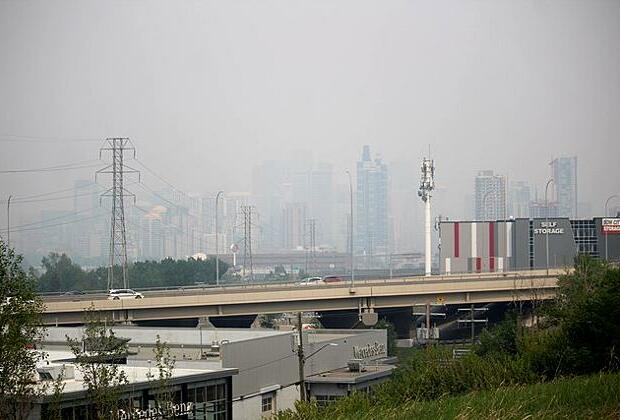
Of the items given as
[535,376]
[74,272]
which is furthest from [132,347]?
[74,272]

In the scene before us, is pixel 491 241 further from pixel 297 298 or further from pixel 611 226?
pixel 297 298

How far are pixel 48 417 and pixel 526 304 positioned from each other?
6085 cm

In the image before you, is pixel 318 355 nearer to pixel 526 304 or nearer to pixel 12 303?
pixel 12 303

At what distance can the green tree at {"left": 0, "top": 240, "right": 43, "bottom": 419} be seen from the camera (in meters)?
23.6

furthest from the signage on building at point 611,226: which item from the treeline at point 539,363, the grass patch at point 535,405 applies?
the grass patch at point 535,405

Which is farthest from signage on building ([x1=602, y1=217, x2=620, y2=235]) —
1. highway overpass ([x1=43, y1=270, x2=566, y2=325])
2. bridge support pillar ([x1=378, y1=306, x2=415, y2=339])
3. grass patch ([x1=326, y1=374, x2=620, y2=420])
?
grass patch ([x1=326, y1=374, x2=620, y2=420])

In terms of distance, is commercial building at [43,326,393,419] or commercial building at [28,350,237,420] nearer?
commercial building at [28,350,237,420]

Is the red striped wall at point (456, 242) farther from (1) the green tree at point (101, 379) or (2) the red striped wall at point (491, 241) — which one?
(1) the green tree at point (101, 379)

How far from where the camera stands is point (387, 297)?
2995 inches

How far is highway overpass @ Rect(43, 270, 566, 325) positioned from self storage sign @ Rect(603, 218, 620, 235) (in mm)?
28829

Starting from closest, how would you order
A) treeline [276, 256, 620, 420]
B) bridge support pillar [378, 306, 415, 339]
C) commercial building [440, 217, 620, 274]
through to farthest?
treeline [276, 256, 620, 420] < bridge support pillar [378, 306, 415, 339] < commercial building [440, 217, 620, 274]

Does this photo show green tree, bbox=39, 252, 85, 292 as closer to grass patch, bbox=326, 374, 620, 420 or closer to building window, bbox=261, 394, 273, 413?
building window, bbox=261, 394, 273, 413

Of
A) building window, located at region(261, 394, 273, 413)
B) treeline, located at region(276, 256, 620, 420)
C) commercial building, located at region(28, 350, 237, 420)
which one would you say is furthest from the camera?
building window, located at region(261, 394, 273, 413)

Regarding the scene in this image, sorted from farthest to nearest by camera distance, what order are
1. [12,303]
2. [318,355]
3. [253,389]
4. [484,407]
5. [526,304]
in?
1. [526,304]
2. [318,355]
3. [253,389]
4. [12,303]
5. [484,407]
